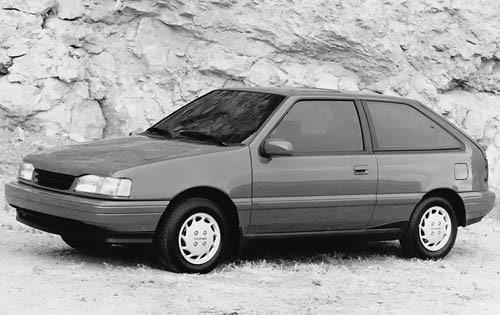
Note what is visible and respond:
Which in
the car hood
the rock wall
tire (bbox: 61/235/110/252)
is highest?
the rock wall

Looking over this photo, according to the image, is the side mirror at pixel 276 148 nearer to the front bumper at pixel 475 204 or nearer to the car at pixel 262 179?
the car at pixel 262 179

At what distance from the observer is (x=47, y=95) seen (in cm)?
1407

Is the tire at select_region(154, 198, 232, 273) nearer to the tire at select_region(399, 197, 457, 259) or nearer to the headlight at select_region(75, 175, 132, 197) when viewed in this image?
the headlight at select_region(75, 175, 132, 197)

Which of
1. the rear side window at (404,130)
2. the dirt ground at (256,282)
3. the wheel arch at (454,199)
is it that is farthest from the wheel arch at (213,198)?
the wheel arch at (454,199)

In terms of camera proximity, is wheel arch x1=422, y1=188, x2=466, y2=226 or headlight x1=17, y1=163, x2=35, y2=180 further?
wheel arch x1=422, y1=188, x2=466, y2=226

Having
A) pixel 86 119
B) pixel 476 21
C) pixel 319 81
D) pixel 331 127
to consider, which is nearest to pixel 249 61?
pixel 319 81

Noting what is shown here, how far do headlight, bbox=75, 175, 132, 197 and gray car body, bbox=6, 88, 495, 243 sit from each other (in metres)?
0.04

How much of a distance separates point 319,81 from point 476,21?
2761mm

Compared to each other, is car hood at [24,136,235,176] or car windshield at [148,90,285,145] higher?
car windshield at [148,90,285,145]

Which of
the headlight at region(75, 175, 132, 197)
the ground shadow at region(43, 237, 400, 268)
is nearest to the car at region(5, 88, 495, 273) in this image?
the headlight at region(75, 175, 132, 197)

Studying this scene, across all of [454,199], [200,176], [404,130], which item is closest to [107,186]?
[200,176]

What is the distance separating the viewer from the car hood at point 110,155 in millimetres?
7992

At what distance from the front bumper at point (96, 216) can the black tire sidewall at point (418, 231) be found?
8.04 feet

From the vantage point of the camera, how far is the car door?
27.8 feet
